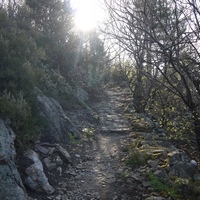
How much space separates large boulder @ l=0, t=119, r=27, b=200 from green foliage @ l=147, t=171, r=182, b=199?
2062 millimetres

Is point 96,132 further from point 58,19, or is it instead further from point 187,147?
point 58,19

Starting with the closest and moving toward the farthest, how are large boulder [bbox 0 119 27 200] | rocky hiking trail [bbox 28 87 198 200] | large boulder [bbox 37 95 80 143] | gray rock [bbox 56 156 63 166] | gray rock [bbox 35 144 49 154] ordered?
large boulder [bbox 0 119 27 200], rocky hiking trail [bbox 28 87 198 200], gray rock [bbox 56 156 63 166], gray rock [bbox 35 144 49 154], large boulder [bbox 37 95 80 143]

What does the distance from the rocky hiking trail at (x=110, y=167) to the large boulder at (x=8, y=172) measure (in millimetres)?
414

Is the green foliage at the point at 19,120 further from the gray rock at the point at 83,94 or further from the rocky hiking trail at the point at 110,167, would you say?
the gray rock at the point at 83,94

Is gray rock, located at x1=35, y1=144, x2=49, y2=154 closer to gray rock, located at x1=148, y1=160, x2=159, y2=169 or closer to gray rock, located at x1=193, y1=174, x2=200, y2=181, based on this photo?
gray rock, located at x1=148, y1=160, x2=159, y2=169

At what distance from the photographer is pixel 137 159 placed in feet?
15.9

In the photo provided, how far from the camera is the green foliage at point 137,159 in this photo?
4.74 m

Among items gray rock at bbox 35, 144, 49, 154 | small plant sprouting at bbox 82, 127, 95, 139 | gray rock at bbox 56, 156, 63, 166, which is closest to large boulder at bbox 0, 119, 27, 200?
gray rock at bbox 35, 144, 49, 154

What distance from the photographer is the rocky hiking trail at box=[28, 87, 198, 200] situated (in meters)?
3.93

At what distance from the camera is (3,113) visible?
4.27 metres

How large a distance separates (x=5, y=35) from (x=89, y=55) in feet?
32.2

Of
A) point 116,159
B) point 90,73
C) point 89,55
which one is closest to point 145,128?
point 116,159

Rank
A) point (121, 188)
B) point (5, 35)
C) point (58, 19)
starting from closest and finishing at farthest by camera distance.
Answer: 1. point (121, 188)
2. point (5, 35)
3. point (58, 19)

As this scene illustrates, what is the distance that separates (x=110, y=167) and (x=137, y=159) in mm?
597
